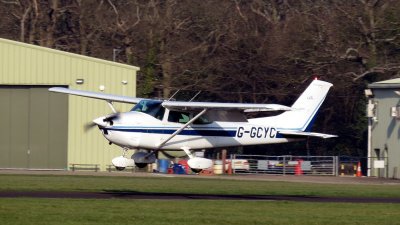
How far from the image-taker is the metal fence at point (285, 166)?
53219 mm

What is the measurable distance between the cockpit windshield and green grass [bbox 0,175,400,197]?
2788 mm

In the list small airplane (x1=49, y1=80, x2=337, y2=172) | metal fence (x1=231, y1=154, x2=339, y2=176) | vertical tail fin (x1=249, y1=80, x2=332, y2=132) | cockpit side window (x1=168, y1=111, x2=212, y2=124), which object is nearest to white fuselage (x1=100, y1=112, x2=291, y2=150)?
small airplane (x1=49, y1=80, x2=337, y2=172)

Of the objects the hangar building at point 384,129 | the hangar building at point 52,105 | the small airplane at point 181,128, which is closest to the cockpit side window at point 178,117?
the small airplane at point 181,128

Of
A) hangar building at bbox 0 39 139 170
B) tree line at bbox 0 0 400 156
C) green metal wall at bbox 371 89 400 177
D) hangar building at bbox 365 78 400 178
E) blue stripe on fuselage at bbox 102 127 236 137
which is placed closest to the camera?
blue stripe on fuselage at bbox 102 127 236 137

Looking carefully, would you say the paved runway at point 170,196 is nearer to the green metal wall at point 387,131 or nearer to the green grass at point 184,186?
the green grass at point 184,186

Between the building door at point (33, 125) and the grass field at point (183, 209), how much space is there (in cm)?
1259

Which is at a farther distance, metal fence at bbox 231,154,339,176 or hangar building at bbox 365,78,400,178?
metal fence at bbox 231,154,339,176

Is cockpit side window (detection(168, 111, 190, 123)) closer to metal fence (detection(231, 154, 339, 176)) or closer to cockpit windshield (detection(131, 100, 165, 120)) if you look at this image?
cockpit windshield (detection(131, 100, 165, 120))

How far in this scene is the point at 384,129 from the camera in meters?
53.2

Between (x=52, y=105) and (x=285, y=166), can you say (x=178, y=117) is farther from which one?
(x=285, y=166)

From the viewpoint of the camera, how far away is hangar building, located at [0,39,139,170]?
162 ft

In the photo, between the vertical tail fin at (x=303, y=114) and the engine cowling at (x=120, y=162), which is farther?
the vertical tail fin at (x=303, y=114)

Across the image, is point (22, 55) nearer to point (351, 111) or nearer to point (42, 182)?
point (42, 182)

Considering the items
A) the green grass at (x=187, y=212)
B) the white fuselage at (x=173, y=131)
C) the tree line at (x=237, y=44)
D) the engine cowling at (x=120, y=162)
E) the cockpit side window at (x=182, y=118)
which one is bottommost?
the green grass at (x=187, y=212)
